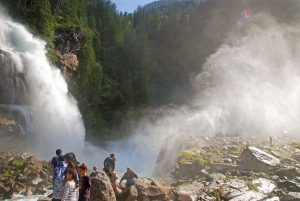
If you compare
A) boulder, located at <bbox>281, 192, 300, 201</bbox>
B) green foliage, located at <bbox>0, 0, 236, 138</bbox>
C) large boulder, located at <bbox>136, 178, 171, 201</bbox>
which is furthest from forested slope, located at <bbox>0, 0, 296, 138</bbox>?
boulder, located at <bbox>281, 192, 300, 201</bbox>

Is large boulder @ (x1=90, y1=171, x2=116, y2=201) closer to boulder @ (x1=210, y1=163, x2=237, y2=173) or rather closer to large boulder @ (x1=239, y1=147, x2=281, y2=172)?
boulder @ (x1=210, y1=163, x2=237, y2=173)

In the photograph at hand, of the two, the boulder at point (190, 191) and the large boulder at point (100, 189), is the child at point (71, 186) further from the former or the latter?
the boulder at point (190, 191)

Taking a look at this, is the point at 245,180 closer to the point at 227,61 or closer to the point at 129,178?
the point at 129,178

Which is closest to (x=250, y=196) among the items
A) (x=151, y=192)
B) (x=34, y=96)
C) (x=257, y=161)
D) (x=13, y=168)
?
(x=151, y=192)

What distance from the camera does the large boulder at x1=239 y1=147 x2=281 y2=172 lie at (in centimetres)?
1745

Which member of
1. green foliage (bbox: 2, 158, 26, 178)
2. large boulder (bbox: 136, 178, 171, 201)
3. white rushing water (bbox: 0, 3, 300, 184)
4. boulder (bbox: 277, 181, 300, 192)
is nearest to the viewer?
large boulder (bbox: 136, 178, 171, 201)

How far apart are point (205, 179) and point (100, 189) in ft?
21.6

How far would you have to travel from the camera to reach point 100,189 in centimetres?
1079

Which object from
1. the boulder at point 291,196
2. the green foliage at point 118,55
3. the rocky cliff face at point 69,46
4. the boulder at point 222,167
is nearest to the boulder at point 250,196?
the boulder at point 291,196

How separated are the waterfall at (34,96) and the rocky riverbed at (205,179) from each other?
680 cm

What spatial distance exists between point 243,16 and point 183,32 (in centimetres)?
1414

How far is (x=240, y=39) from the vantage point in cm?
7194

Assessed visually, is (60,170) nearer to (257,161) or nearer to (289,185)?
(289,185)

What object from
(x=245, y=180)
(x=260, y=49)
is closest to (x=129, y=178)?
(x=245, y=180)
